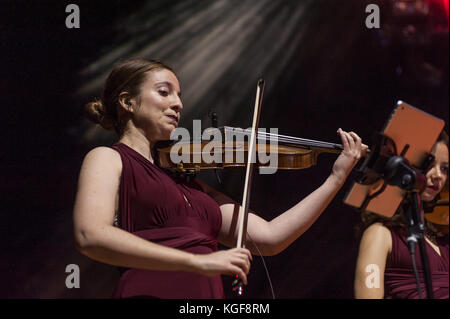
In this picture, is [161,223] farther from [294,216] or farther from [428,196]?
[428,196]

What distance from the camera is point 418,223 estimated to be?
4.41 ft

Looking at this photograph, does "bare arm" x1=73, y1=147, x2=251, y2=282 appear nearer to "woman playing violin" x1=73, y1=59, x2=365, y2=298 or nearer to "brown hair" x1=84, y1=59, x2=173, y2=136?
"woman playing violin" x1=73, y1=59, x2=365, y2=298

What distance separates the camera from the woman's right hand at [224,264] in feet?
4.17

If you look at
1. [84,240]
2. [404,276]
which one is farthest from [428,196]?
[84,240]

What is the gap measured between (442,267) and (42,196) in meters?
1.69

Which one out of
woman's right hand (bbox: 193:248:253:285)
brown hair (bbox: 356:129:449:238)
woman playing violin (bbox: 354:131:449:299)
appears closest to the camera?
woman's right hand (bbox: 193:248:253:285)

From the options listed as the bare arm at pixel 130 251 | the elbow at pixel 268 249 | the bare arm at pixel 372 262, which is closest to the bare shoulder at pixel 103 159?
the bare arm at pixel 130 251

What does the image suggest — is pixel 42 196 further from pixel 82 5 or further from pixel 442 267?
pixel 442 267

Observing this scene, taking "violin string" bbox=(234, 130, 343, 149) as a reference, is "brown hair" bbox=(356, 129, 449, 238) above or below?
below

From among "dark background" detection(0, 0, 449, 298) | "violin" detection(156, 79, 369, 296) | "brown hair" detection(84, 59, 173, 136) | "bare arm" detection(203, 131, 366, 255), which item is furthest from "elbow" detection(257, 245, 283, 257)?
"dark background" detection(0, 0, 449, 298)

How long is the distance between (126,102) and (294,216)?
25.8 inches

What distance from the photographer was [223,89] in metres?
2.70

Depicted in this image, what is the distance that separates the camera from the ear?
5.71 feet

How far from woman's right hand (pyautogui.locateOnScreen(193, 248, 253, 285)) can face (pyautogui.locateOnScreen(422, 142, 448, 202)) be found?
3.15 ft
